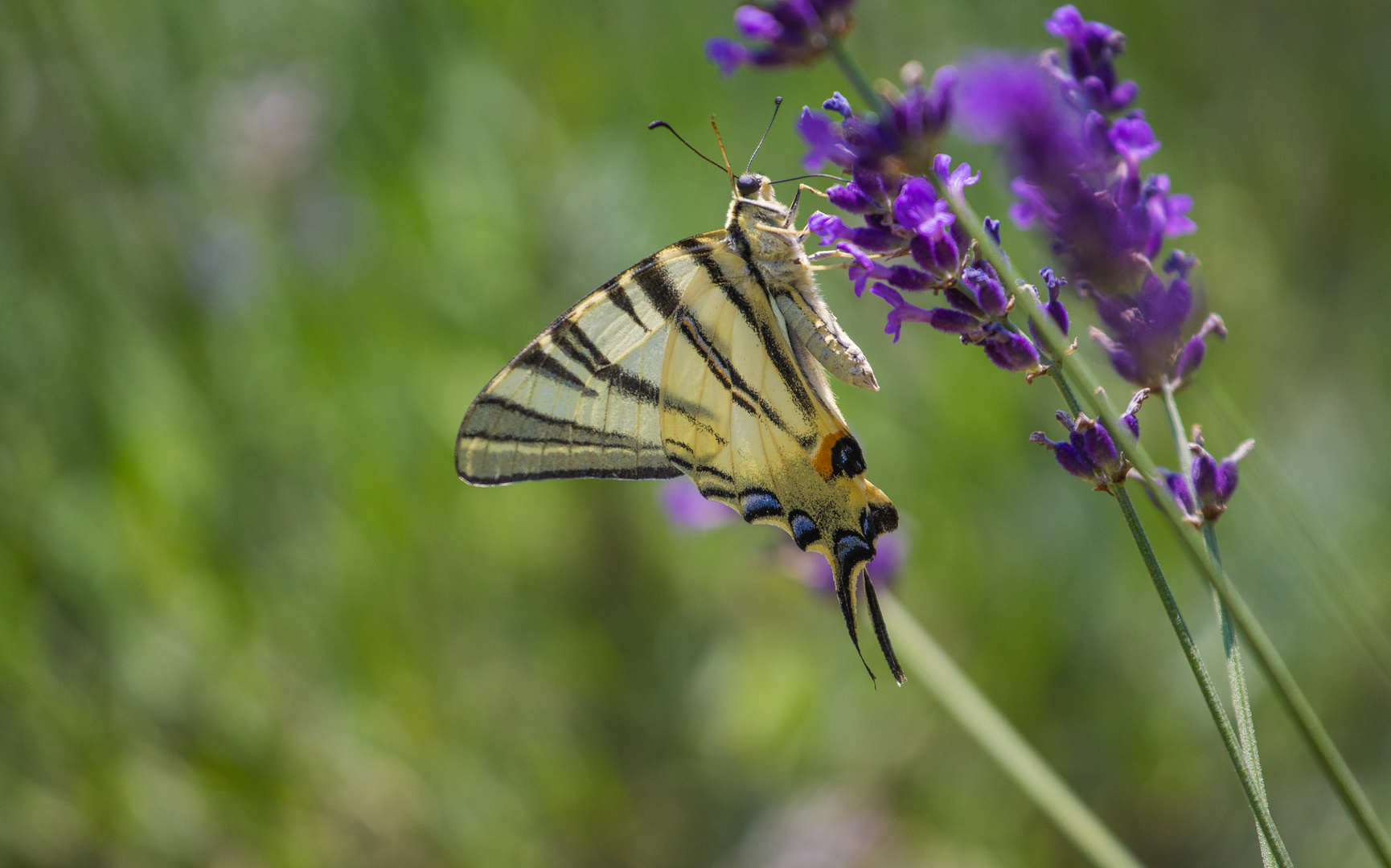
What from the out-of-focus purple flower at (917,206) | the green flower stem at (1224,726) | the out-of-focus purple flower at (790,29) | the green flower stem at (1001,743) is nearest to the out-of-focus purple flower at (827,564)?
the green flower stem at (1001,743)

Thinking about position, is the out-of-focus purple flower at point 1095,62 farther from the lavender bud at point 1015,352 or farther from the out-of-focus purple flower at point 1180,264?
the lavender bud at point 1015,352

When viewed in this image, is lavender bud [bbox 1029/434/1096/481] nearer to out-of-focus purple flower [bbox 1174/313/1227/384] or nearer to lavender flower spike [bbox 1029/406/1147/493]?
lavender flower spike [bbox 1029/406/1147/493]

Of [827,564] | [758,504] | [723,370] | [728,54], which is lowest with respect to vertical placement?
[827,564]

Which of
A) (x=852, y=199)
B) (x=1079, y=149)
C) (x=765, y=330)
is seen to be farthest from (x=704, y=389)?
(x=1079, y=149)

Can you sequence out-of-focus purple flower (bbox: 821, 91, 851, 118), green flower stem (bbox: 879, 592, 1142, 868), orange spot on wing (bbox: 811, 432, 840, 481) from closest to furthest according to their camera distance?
out-of-focus purple flower (bbox: 821, 91, 851, 118)
green flower stem (bbox: 879, 592, 1142, 868)
orange spot on wing (bbox: 811, 432, 840, 481)

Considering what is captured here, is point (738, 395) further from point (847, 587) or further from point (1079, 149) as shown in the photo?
point (1079, 149)

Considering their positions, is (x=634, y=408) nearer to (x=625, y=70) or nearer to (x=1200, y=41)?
A: (x=625, y=70)


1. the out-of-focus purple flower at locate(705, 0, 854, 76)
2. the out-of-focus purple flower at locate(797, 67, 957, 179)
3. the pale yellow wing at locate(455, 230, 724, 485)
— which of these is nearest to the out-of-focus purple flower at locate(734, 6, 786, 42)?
the out-of-focus purple flower at locate(705, 0, 854, 76)
